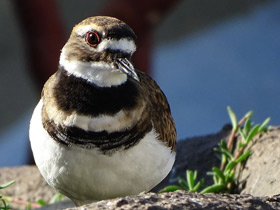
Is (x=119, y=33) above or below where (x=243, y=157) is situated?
above

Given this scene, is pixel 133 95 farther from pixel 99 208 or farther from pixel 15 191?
pixel 15 191

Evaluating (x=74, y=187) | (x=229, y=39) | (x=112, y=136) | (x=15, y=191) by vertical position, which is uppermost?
(x=229, y=39)

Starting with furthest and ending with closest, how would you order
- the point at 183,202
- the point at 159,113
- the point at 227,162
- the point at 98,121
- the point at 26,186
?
1. the point at 26,186
2. the point at 227,162
3. the point at 159,113
4. the point at 98,121
5. the point at 183,202

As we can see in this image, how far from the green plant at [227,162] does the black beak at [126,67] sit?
44.4 inches

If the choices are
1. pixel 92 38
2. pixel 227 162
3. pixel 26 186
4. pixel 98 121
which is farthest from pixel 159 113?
pixel 26 186

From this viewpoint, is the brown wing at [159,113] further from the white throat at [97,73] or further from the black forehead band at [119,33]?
the black forehead band at [119,33]

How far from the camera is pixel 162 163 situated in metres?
4.75

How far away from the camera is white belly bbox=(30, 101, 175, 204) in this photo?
4.51m

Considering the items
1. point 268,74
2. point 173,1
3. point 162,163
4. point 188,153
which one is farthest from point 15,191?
point 268,74

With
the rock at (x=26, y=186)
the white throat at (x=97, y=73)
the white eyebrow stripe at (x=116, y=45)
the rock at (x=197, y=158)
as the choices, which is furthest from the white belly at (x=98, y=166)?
the rock at (x=26, y=186)

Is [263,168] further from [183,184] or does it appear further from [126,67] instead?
[126,67]

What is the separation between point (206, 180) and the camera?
577cm

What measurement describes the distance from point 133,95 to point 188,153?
1.55 m

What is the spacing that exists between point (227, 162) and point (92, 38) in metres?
1.55
